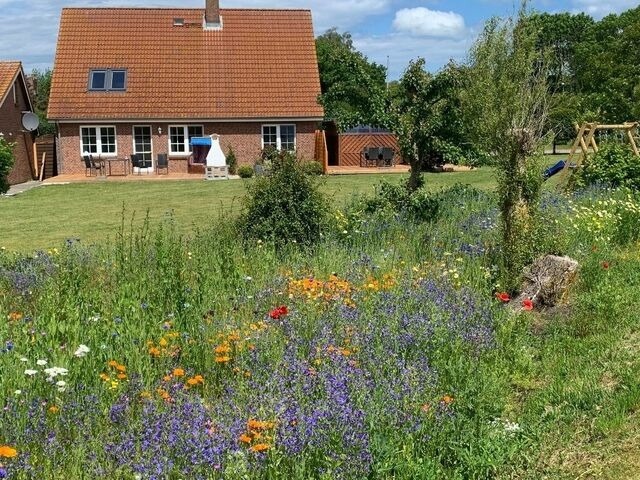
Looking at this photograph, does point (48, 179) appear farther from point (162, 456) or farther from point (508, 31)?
point (162, 456)

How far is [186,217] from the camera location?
15.9 m

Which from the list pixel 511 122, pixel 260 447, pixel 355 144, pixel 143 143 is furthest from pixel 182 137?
pixel 260 447

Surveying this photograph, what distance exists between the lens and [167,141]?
1275 inches

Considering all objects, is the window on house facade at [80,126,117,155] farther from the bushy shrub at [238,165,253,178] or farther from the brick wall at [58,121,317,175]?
the bushy shrub at [238,165,253,178]

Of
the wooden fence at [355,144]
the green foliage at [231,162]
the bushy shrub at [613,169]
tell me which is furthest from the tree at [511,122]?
the wooden fence at [355,144]

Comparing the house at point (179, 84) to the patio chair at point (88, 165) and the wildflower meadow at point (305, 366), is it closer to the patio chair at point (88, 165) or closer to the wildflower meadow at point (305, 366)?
the patio chair at point (88, 165)

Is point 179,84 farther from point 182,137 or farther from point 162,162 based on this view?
point 162,162

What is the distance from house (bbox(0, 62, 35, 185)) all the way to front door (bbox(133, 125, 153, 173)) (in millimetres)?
4486

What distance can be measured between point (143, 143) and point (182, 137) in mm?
1716

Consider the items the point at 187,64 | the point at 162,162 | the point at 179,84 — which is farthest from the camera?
the point at 187,64

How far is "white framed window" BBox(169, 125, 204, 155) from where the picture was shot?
1278 inches

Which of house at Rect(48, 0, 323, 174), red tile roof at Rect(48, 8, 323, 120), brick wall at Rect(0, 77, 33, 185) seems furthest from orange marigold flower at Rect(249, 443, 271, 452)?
red tile roof at Rect(48, 8, 323, 120)

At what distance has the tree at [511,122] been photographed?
7551 millimetres

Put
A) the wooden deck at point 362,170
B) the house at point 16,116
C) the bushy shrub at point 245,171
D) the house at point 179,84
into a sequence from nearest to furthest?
the bushy shrub at point 245,171 → the wooden deck at point 362,170 → the house at point 16,116 → the house at point 179,84
